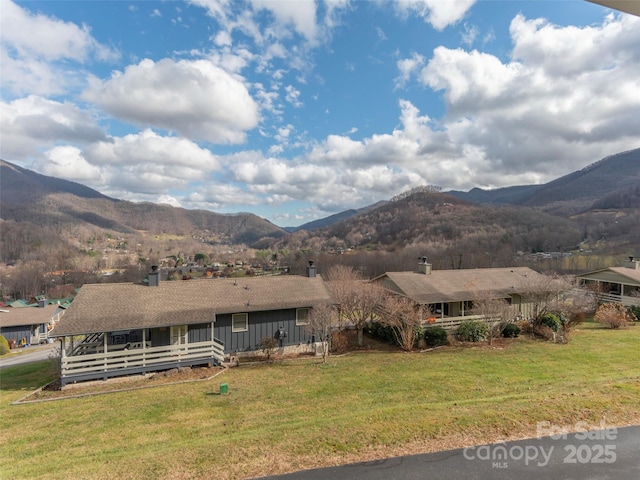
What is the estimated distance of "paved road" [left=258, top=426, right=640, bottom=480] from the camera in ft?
19.8

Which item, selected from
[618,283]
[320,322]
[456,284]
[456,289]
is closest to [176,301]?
[320,322]

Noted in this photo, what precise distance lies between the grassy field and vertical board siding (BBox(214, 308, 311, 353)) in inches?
89.7

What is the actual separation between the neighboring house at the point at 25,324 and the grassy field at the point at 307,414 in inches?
1366

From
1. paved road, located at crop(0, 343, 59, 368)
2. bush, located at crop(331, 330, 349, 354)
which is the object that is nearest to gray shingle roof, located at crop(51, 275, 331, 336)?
bush, located at crop(331, 330, 349, 354)

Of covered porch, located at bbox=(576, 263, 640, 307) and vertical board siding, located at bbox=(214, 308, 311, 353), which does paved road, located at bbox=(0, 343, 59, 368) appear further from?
covered porch, located at bbox=(576, 263, 640, 307)

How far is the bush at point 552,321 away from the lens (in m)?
20.5

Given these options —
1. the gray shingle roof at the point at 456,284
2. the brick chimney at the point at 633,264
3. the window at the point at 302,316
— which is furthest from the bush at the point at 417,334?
the brick chimney at the point at 633,264

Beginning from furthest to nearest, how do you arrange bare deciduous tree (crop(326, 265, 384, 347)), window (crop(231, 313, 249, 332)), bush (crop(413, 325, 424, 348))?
bare deciduous tree (crop(326, 265, 384, 347)) < bush (crop(413, 325, 424, 348)) < window (crop(231, 313, 249, 332))

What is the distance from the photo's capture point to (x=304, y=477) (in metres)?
6.12

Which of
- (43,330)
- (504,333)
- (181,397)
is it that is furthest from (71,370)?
(43,330)

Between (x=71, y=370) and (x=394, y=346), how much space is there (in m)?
16.6

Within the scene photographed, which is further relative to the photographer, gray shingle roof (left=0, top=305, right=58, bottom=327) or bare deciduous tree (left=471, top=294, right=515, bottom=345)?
gray shingle roof (left=0, top=305, right=58, bottom=327)

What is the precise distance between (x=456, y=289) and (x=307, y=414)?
59.8ft

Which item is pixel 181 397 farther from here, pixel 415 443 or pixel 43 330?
pixel 43 330
